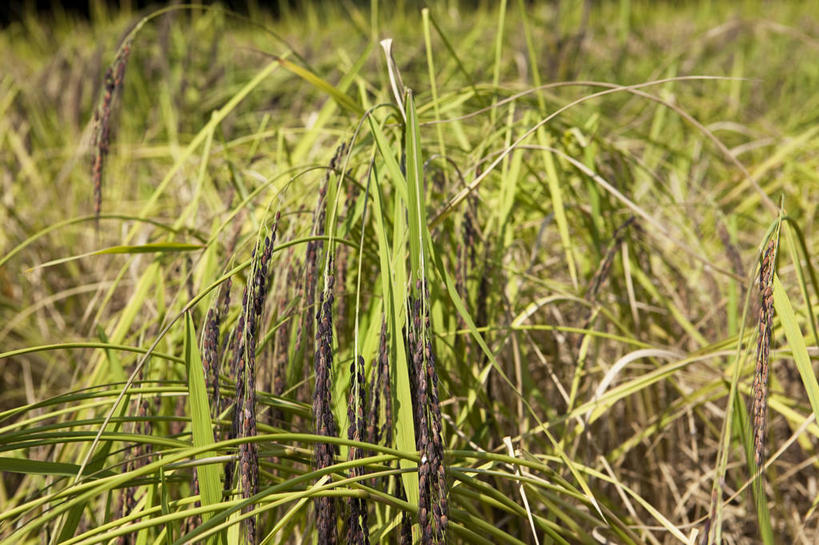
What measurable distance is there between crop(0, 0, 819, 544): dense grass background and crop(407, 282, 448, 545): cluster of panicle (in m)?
0.06

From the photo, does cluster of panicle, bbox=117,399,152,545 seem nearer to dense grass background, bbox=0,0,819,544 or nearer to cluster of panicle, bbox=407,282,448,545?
dense grass background, bbox=0,0,819,544

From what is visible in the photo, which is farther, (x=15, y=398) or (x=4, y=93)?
(x=4, y=93)

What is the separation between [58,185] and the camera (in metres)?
2.29

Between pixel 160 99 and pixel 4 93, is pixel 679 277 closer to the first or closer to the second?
pixel 160 99

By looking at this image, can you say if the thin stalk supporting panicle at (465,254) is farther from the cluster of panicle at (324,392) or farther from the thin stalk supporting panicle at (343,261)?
the cluster of panicle at (324,392)

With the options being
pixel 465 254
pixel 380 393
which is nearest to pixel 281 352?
pixel 380 393

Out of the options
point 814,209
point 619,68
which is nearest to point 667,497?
point 814,209

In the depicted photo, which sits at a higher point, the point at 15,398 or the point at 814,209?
the point at 814,209

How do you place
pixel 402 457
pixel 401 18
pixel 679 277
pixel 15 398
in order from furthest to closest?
1. pixel 401 18
2. pixel 15 398
3. pixel 679 277
4. pixel 402 457

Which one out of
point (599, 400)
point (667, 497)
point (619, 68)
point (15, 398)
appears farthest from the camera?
point (619, 68)

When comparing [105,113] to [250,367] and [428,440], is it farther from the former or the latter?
[428,440]

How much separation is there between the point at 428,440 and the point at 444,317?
57cm

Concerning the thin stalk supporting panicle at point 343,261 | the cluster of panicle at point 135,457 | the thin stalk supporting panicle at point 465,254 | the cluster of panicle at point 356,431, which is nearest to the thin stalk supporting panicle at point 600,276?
the thin stalk supporting panicle at point 465,254

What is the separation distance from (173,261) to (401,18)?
105 inches
